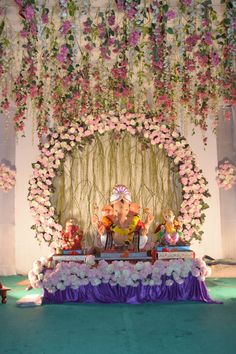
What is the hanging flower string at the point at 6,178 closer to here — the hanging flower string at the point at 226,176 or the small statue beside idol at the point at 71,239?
the small statue beside idol at the point at 71,239

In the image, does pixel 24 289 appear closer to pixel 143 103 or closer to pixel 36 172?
pixel 36 172

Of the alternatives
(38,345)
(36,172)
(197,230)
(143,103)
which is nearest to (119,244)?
(197,230)

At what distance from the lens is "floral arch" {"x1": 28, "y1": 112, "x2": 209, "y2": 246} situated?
7363mm

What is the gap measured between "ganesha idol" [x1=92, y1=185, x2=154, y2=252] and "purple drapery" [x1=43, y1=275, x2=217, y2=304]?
4.20 feet

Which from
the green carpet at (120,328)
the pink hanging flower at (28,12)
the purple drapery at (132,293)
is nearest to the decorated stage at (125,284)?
the purple drapery at (132,293)

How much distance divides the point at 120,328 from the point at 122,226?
2.87 m

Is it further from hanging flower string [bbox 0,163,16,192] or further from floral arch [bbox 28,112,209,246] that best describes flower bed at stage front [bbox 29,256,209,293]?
hanging flower string [bbox 0,163,16,192]

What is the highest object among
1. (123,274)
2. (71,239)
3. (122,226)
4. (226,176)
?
(226,176)

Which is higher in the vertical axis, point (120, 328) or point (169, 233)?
point (169, 233)

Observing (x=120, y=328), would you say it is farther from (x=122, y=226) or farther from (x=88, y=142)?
(x=88, y=142)

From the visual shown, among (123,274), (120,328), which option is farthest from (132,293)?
(120,328)

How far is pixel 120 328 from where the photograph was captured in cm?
405

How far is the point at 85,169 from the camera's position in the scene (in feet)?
26.5

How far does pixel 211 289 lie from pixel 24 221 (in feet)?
12.2
